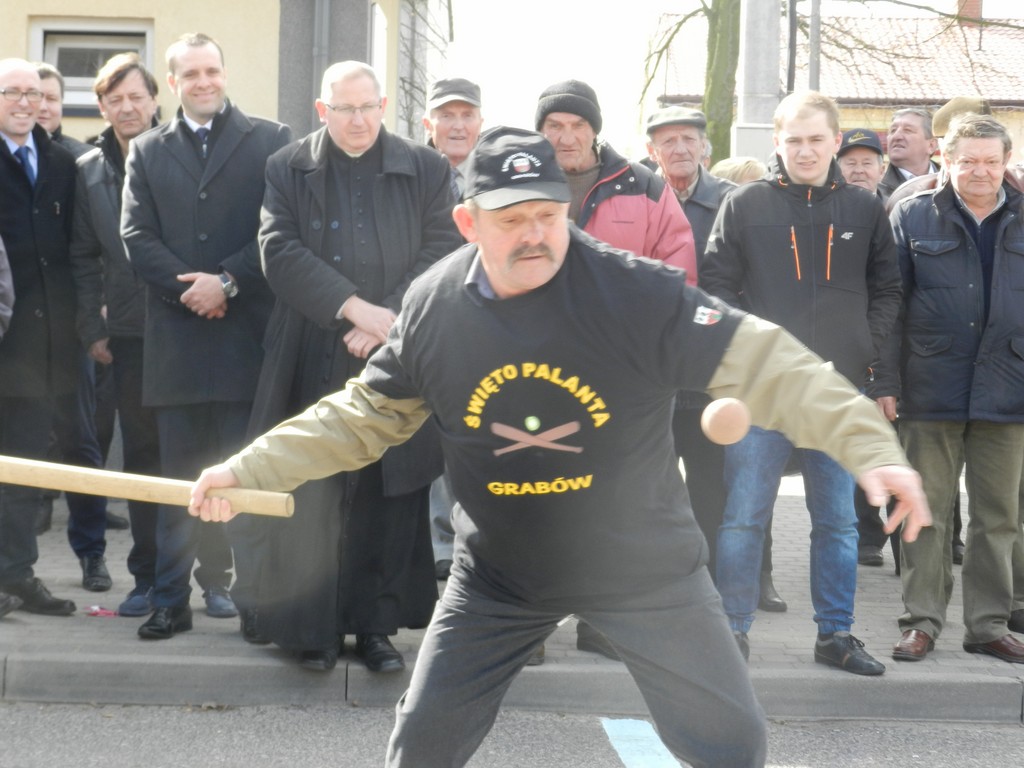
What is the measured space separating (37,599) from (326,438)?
10.6 ft

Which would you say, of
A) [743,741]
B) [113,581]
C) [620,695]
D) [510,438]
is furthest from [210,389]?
[743,741]

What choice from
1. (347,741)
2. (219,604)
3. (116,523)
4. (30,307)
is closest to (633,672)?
(347,741)

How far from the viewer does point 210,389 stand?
605cm

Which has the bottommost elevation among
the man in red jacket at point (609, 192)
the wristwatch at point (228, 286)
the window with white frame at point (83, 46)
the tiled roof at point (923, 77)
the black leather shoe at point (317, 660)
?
the black leather shoe at point (317, 660)

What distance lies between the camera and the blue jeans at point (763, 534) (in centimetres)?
586

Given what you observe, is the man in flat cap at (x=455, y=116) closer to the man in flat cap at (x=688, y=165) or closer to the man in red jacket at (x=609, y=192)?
the man in flat cap at (x=688, y=165)

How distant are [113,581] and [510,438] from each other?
4.22 meters

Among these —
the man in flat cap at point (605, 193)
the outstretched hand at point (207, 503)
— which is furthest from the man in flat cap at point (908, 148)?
the outstretched hand at point (207, 503)

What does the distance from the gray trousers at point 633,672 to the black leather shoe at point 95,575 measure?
3.76 m

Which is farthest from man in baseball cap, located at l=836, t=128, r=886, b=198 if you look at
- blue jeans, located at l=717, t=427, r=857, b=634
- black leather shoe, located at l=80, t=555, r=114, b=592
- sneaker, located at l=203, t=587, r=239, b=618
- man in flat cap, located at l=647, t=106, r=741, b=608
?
black leather shoe, located at l=80, t=555, r=114, b=592

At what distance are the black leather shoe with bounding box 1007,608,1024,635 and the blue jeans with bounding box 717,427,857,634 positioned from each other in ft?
3.50

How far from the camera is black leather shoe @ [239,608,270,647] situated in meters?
5.82

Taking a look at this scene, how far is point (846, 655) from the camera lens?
19.1ft

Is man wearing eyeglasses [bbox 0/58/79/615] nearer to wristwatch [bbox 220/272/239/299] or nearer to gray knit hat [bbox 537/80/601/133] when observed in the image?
wristwatch [bbox 220/272/239/299]
